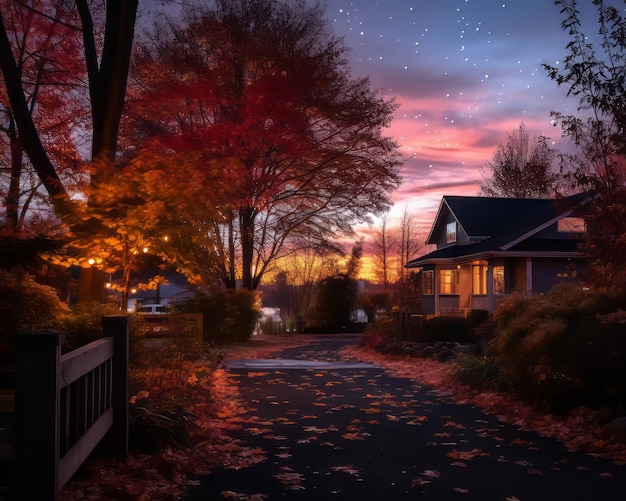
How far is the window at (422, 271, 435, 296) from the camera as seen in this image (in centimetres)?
3606

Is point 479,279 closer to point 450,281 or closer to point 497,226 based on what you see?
point 450,281

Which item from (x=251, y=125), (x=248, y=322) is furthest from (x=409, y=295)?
(x=251, y=125)

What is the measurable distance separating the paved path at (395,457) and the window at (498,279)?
20184 millimetres

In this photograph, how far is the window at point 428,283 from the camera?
118 ft

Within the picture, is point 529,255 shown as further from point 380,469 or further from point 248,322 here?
point 380,469

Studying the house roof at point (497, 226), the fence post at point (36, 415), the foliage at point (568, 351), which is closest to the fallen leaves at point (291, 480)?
the fence post at point (36, 415)

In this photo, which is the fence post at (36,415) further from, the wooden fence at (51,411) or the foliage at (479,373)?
the foliage at (479,373)

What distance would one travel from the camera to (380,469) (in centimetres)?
657

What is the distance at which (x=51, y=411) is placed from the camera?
3850 millimetres

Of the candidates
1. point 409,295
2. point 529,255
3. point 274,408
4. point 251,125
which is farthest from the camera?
point 409,295

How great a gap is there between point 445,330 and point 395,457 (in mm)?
→ 15583

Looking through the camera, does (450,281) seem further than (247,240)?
Yes

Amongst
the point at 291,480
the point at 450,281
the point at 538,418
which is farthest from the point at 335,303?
the point at 291,480

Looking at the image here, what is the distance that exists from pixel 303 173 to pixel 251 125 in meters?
3.88
